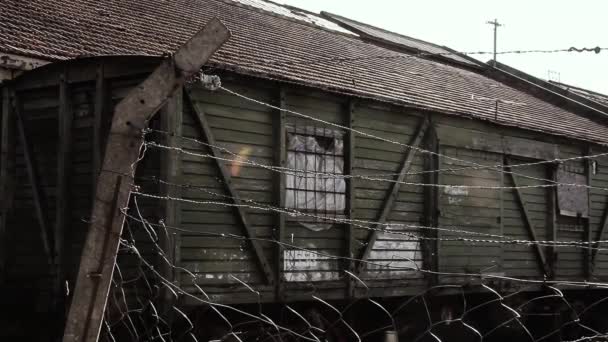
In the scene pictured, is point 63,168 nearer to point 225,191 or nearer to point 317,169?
point 225,191

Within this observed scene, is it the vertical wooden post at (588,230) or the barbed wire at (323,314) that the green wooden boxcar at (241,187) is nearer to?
the barbed wire at (323,314)

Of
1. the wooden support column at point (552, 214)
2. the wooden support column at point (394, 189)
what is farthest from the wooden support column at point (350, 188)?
the wooden support column at point (552, 214)

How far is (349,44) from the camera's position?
15781 mm

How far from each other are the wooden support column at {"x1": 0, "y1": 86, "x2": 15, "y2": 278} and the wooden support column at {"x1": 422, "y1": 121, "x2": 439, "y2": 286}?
18.1ft

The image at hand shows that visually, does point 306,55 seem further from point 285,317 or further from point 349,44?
point 285,317

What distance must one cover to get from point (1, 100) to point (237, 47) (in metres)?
3.32

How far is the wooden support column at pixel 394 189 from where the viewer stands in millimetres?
10273

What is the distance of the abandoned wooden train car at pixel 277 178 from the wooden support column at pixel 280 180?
0.02 m

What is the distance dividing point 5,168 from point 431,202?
5701mm

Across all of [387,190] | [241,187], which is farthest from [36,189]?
[387,190]

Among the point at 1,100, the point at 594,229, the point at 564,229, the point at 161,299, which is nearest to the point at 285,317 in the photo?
the point at 161,299

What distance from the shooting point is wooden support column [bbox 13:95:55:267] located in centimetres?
900

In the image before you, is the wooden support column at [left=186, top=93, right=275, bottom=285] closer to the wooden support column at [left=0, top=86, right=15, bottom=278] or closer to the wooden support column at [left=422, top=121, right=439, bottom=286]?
the wooden support column at [left=0, top=86, right=15, bottom=278]

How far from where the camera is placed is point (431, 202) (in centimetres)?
1141
